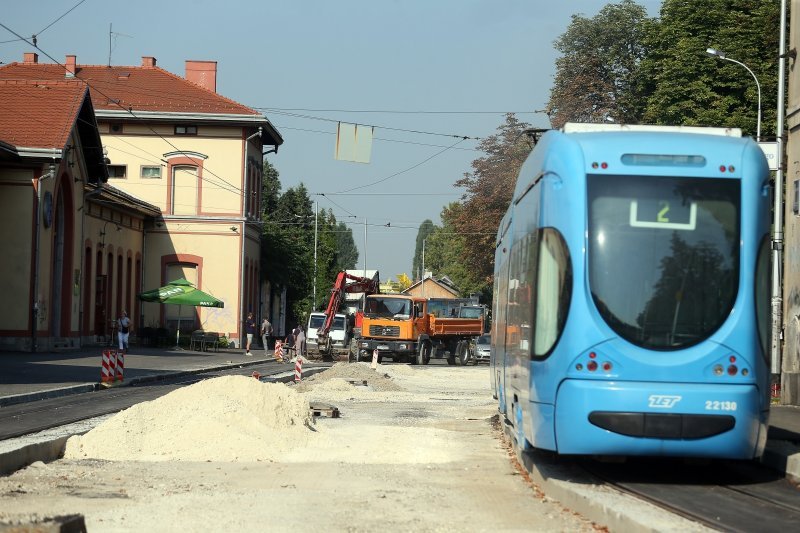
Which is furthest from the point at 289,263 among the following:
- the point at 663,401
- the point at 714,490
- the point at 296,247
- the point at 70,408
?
the point at 663,401

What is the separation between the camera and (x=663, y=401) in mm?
10797

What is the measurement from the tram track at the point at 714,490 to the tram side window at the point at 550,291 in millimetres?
1518

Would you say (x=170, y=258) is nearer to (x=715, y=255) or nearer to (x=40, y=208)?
(x=40, y=208)

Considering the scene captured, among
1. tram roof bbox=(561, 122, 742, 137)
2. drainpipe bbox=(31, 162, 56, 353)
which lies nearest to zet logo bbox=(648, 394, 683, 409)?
tram roof bbox=(561, 122, 742, 137)

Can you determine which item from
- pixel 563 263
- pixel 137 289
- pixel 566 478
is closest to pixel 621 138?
pixel 563 263

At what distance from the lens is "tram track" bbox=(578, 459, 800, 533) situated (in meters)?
9.52

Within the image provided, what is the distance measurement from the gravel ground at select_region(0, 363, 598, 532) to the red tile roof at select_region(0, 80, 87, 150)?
1004 inches

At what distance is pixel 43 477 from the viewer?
1215 cm

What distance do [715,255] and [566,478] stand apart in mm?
2503

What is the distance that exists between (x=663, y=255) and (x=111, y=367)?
19.1m

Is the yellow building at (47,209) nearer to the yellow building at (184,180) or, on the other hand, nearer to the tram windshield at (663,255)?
the yellow building at (184,180)

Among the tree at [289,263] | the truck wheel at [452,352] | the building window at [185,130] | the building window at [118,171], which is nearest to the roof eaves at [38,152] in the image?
the building window at [185,130]

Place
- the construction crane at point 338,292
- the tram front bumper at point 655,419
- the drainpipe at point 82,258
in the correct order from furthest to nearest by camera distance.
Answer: the construction crane at point 338,292, the drainpipe at point 82,258, the tram front bumper at point 655,419

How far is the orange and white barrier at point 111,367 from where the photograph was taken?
90.3 feet
